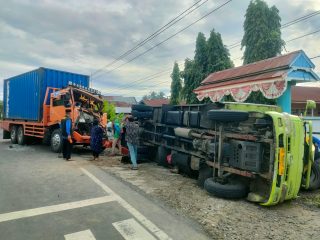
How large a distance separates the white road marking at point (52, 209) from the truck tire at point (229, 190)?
1934 mm

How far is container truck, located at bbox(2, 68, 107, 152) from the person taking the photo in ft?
39.9

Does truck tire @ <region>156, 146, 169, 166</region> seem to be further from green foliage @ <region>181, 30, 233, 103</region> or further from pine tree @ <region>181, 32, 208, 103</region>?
pine tree @ <region>181, 32, 208, 103</region>

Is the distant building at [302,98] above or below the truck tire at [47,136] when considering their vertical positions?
above

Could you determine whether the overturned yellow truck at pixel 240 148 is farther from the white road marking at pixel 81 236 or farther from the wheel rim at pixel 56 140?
the wheel rim at pixel 56 140

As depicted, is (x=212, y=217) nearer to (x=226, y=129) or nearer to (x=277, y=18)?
(x=226, y=129)

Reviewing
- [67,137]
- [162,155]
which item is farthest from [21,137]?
[162,155]

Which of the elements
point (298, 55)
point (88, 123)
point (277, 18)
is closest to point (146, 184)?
point (88, 123)

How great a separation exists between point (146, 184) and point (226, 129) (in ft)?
7.36

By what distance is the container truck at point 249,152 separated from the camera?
208 inches

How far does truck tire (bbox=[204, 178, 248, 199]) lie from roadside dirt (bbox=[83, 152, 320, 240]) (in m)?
0.11

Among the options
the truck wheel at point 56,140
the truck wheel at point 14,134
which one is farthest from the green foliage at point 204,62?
the truck wheel at point 56,140

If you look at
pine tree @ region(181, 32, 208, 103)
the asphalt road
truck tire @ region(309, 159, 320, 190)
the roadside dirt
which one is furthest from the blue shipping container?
pine tree @ region(181, 32, 208, 103)

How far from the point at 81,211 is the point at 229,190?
2729 mm

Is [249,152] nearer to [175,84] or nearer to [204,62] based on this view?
[204,62]
